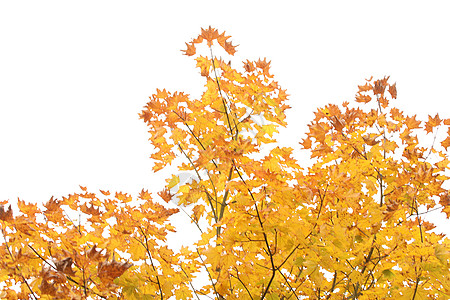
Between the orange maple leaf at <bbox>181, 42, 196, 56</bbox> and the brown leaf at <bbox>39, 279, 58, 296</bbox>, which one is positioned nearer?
the brown leaf at <bbox>39, 279, 58, 296</bbox>

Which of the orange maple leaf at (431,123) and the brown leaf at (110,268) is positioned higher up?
the orange maple leaf at (431,123)

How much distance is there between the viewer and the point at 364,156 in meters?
2.96

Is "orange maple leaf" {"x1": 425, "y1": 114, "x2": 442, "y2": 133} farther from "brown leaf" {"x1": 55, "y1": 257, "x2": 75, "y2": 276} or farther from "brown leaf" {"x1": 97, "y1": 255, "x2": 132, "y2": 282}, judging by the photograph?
"brown leaf" {"x1": 55, "y1": 257, "x2": 75, "y2": 276}

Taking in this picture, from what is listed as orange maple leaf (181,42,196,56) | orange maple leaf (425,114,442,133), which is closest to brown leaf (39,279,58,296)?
orange maple leaf (181,42,196,56)

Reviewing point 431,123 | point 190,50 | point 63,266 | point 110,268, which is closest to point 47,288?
point 63,266

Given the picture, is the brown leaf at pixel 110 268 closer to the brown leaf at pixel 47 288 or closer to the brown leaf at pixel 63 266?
the brown leaf at pixel 63 266

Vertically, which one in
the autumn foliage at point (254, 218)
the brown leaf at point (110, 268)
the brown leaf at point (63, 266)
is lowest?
the brown leaf at point (63, 266)

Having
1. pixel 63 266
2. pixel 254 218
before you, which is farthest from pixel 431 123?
pixel 63 266

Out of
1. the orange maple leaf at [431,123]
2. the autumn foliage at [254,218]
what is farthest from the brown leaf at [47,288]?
the orange maple leaf at [431,123]

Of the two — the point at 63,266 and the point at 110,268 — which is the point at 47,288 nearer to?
the point at 63,266

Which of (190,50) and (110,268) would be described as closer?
(110,268)

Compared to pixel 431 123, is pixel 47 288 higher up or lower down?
lower down

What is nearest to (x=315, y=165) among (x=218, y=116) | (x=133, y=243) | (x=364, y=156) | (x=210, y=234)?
(x=364, y=156)

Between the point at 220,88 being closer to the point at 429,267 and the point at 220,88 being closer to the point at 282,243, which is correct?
the point at 282,243
